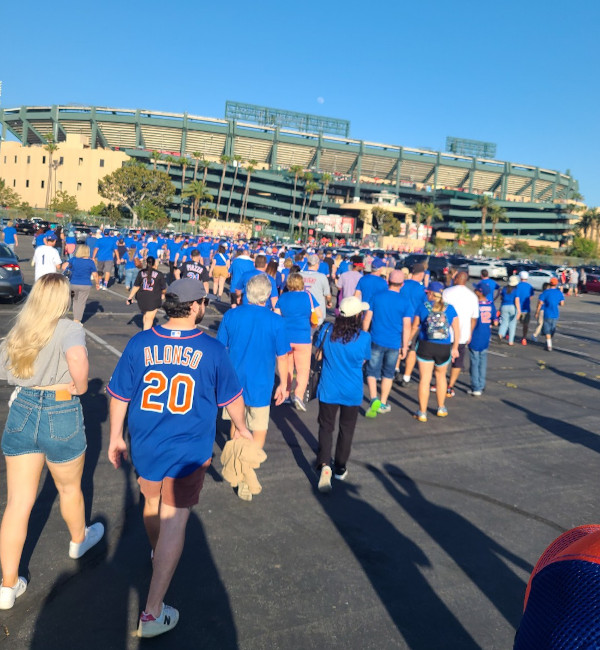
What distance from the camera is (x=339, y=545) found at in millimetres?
4086

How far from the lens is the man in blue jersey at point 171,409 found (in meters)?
3.02

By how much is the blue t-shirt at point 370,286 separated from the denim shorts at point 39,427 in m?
6.88

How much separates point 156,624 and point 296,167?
104 meters

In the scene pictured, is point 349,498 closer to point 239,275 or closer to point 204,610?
point 204,610

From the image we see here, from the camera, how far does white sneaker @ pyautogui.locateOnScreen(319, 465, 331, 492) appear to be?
4.92m

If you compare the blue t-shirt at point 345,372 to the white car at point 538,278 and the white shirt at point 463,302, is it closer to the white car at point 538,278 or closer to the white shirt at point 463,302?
the white shirt at point 463,302

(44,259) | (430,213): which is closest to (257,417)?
(44,259)

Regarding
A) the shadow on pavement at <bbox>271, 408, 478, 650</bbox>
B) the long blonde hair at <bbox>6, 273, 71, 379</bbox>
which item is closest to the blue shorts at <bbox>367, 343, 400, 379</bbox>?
the shadow on pavement at <bbox>271, 408, 478, 650</bbox>

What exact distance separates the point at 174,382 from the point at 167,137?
118m

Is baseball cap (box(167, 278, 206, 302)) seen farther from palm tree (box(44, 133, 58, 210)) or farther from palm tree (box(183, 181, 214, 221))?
palm tree (box(44, 133, 58, 210))

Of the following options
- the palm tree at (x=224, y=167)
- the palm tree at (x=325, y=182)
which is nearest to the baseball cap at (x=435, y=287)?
the palm tree at (x=224, y=167)

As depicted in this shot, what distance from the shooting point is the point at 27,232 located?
47.2 meters

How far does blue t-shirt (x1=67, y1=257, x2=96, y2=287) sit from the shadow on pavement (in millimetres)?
7107

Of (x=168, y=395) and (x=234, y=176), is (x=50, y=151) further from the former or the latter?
(x=168, y=395)
